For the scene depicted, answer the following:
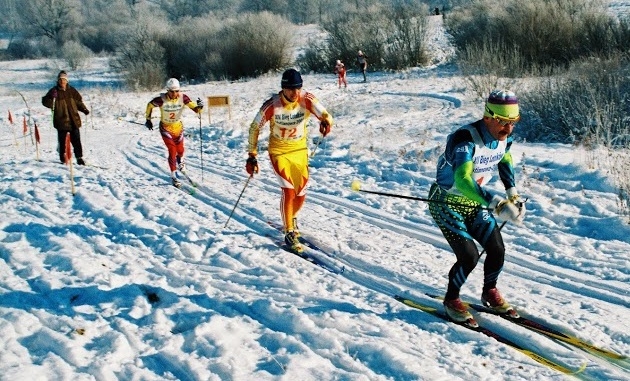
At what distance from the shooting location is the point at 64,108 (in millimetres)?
12445

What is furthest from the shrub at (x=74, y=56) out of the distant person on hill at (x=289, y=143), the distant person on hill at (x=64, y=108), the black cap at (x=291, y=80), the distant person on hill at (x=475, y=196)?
the distant person on hill at (x=475, y=196)

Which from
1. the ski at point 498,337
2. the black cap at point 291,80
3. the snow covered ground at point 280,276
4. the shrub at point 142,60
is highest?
the shrub at point 142,60

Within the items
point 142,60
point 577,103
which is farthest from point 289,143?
point 142,60

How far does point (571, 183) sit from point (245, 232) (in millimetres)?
4876

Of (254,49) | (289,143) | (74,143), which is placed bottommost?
(74,143)

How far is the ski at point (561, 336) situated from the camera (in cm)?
437

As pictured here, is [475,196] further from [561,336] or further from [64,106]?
[64,106]

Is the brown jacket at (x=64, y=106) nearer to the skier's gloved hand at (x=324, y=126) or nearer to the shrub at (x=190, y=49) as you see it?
the skier's gloved hand at (x=324, y=126)

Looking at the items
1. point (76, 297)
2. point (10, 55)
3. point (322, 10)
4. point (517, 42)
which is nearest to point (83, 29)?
point (10, 55)

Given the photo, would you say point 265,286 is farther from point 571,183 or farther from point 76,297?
point 571,183

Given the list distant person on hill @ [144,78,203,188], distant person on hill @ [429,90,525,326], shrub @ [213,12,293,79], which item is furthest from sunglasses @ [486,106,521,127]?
shrub @ [213,12,293,79]

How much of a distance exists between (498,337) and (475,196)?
47.4 inches

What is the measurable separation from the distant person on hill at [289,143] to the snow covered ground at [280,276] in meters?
0.49

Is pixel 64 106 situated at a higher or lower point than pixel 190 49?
lower
